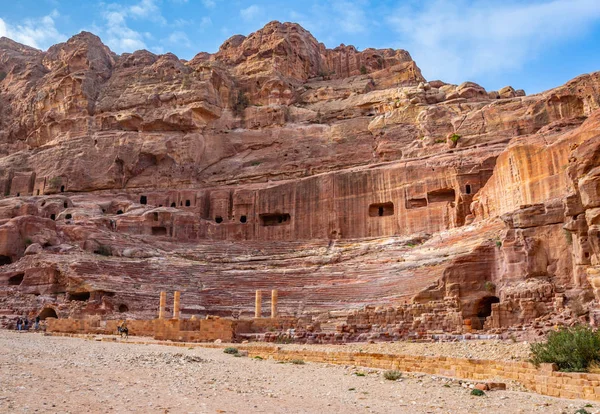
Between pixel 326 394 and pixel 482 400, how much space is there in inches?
109

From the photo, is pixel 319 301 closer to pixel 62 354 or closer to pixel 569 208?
pixel 569 208

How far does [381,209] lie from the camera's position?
40562 millimetres

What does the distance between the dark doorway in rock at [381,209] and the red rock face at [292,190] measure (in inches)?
4.0

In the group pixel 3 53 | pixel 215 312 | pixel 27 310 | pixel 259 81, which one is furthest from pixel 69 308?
pixel 3 53

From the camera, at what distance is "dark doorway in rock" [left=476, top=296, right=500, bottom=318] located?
81.6 ft

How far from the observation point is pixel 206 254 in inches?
1535

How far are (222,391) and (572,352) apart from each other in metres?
7.37

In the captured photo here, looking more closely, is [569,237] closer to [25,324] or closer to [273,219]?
[273,219]

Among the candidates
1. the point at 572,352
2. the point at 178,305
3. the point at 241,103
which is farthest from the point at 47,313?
the point at 241,103

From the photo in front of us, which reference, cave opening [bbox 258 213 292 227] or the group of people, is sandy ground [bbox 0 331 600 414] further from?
cave opening [bbox 258 213 292 227]

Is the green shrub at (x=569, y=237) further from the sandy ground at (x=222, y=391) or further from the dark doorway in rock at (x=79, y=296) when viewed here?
the dark doorway in rock at (x=79, y=296)

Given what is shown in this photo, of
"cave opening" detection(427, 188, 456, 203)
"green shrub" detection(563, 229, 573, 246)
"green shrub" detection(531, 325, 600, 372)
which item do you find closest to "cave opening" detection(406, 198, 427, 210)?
"cave opening" detection(427, 188, 456, 203)

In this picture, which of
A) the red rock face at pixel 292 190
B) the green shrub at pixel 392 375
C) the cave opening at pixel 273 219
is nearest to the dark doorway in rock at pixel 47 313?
the red rock face at pixel 292 190

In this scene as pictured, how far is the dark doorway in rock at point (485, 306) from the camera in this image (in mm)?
24875
